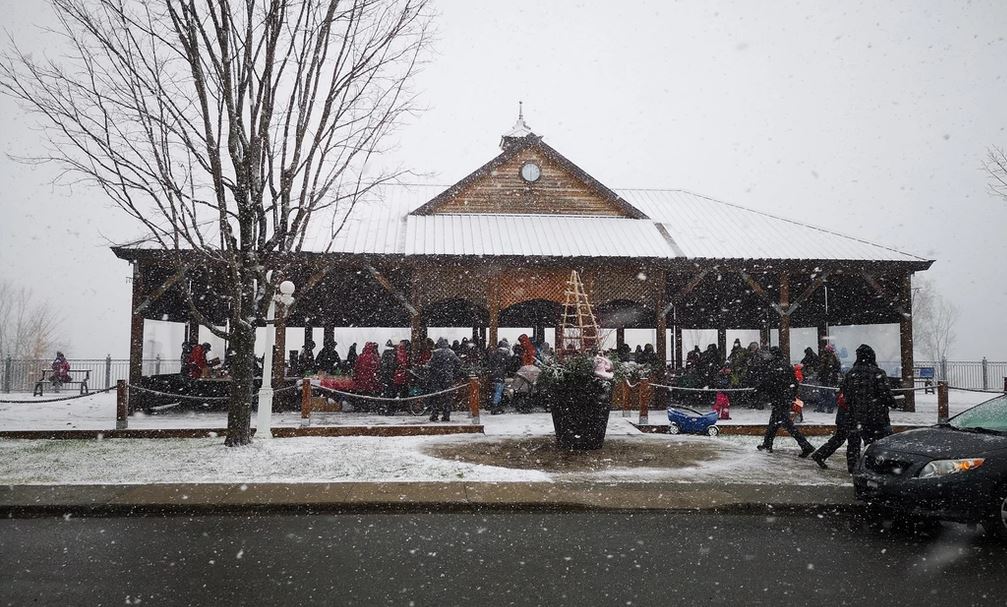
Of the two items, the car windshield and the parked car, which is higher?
the car windshield

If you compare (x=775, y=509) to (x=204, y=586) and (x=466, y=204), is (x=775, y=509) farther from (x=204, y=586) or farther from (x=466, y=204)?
(x=466, y=204)

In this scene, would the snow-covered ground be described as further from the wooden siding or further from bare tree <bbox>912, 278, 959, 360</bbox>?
bare tree <bbox>912, 278, 959, 360</bbox>

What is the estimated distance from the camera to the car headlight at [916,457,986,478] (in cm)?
559

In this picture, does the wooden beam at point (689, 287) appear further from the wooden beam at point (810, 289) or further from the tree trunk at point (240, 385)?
the tree trunk at point (240, 385)

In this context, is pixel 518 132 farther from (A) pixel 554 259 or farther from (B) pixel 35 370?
(B) pixel 35 370

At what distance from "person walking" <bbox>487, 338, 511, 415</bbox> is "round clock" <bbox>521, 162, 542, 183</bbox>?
5631 millimetres

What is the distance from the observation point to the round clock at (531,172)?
1898 centimetres

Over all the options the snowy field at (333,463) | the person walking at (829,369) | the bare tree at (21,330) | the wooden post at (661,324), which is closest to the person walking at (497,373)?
the snowy field at (333,463)

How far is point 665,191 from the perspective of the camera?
2317 cm

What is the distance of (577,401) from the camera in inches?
388

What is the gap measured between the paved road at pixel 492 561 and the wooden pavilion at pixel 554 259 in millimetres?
8906

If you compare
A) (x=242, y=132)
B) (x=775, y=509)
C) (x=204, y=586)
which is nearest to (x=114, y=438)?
(x=242, y=132)

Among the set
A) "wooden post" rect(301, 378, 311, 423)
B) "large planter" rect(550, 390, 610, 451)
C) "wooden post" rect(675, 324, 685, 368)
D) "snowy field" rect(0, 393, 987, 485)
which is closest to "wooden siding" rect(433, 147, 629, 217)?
"wooden post" rect(301, 378, 311, 423)

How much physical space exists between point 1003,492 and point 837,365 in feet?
38.3
